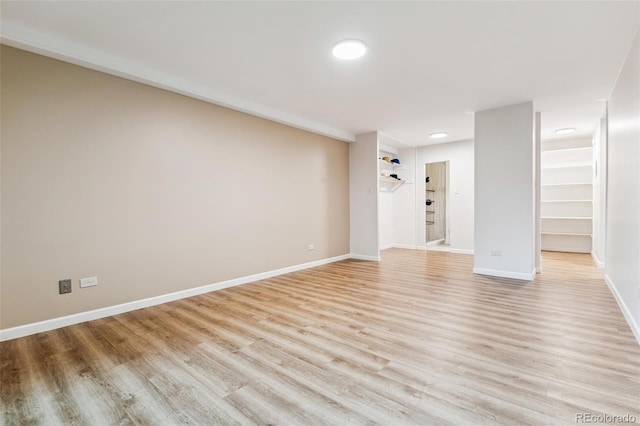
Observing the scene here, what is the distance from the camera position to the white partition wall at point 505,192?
14.3ft

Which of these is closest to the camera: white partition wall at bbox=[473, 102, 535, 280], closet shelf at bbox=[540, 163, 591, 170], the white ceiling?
the white ceiling

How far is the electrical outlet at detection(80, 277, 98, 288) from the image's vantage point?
9.61 feet

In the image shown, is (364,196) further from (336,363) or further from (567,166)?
(567,166)

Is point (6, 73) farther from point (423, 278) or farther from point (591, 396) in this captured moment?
point (423, 278)

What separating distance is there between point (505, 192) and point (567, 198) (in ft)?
12.4

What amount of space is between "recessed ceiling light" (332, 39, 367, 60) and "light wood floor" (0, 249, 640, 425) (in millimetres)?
2554

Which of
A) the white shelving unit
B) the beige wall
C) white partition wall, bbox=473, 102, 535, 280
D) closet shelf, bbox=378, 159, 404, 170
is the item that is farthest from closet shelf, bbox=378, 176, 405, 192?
the beige wall

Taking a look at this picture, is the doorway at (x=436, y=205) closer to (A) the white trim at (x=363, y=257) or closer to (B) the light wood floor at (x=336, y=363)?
(A) the white trim at (x=363, y=257)

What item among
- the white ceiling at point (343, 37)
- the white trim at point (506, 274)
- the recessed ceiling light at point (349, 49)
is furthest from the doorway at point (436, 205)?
the recessed ceiling light at point (349, 49)

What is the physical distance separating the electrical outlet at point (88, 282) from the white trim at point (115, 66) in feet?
6.82

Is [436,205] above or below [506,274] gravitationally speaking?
above

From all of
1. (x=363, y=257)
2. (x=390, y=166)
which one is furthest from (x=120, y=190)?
(x=390, y=166)

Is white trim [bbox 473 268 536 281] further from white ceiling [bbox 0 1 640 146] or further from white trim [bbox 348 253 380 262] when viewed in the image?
white ceiling [bbox 0 1 640 146]

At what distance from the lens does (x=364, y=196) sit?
6254 mm
